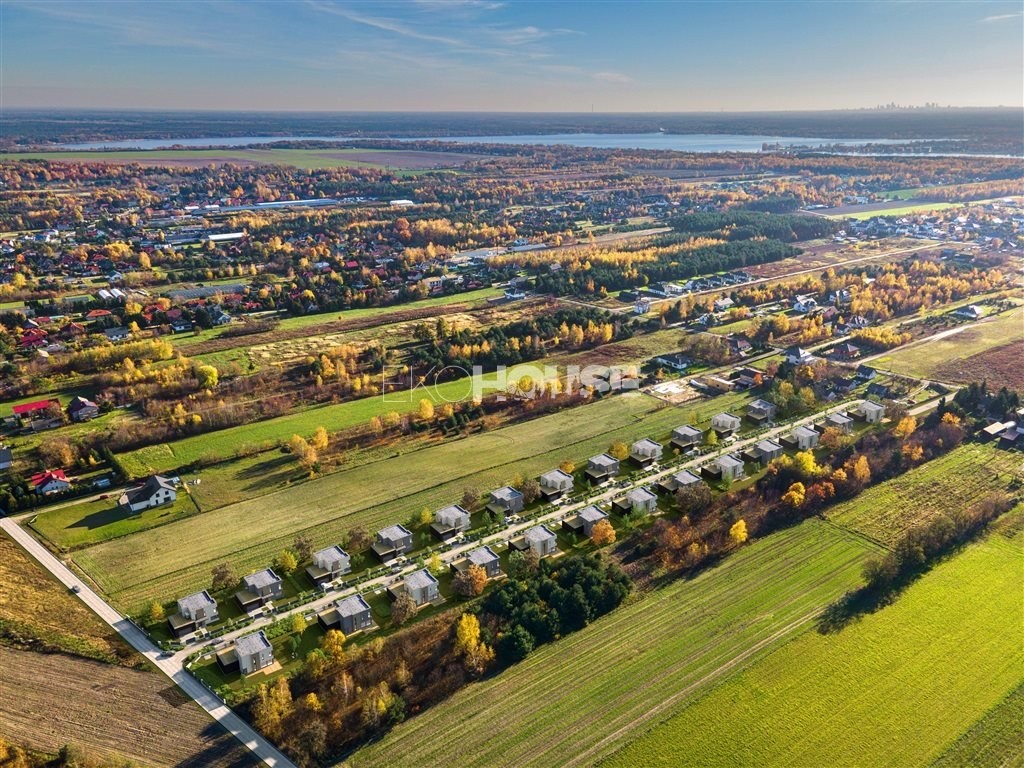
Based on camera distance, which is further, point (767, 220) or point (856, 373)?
point (767, 220)

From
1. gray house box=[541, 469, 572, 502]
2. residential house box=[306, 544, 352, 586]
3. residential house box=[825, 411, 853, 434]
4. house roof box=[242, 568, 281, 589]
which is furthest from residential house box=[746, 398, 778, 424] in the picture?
house roof box=[242, 568, 281, 589]

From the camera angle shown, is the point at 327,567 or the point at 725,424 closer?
the point at 327,567

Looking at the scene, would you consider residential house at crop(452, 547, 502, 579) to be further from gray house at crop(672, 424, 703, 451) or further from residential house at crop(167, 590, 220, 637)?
gray house at crop(672, 424, 703, 451)

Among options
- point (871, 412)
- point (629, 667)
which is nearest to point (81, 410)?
point (629, 667)

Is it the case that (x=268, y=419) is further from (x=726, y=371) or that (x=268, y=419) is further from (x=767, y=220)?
(x=767, y=220)

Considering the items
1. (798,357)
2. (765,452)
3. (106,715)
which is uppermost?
(798,357)

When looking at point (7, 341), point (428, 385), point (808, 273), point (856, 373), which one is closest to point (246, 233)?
point (7, 341)

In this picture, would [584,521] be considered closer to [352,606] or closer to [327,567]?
[352,606]
